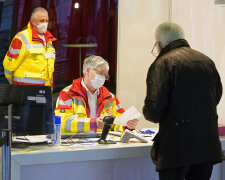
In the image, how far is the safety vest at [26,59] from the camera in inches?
192

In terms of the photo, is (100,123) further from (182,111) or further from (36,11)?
(36,11)

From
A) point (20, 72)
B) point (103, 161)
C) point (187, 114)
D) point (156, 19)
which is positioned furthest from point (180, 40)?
point (156, 19)

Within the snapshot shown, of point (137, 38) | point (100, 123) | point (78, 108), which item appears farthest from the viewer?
point (137, 38)

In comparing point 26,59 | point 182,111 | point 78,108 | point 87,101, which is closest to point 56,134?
point 78,108

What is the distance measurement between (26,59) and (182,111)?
9.28ft

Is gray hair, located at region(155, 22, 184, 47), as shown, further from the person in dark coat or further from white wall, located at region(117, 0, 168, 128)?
white wall, located at region(117, 0, 168, 128)

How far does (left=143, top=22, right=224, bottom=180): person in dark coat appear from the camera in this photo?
98.4 inches

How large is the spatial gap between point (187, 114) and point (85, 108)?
1.27m

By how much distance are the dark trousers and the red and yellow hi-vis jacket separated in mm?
915

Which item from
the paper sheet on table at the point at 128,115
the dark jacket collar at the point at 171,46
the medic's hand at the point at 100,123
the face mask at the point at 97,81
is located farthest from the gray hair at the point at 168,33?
the face mask at the point at 97,81

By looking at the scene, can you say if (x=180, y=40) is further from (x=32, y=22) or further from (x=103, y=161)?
(x=32, y=22)

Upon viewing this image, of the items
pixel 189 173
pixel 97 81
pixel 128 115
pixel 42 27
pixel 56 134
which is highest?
pixel 42 27

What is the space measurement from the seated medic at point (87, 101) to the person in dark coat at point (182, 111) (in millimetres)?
924

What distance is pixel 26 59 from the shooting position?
16.0ft
